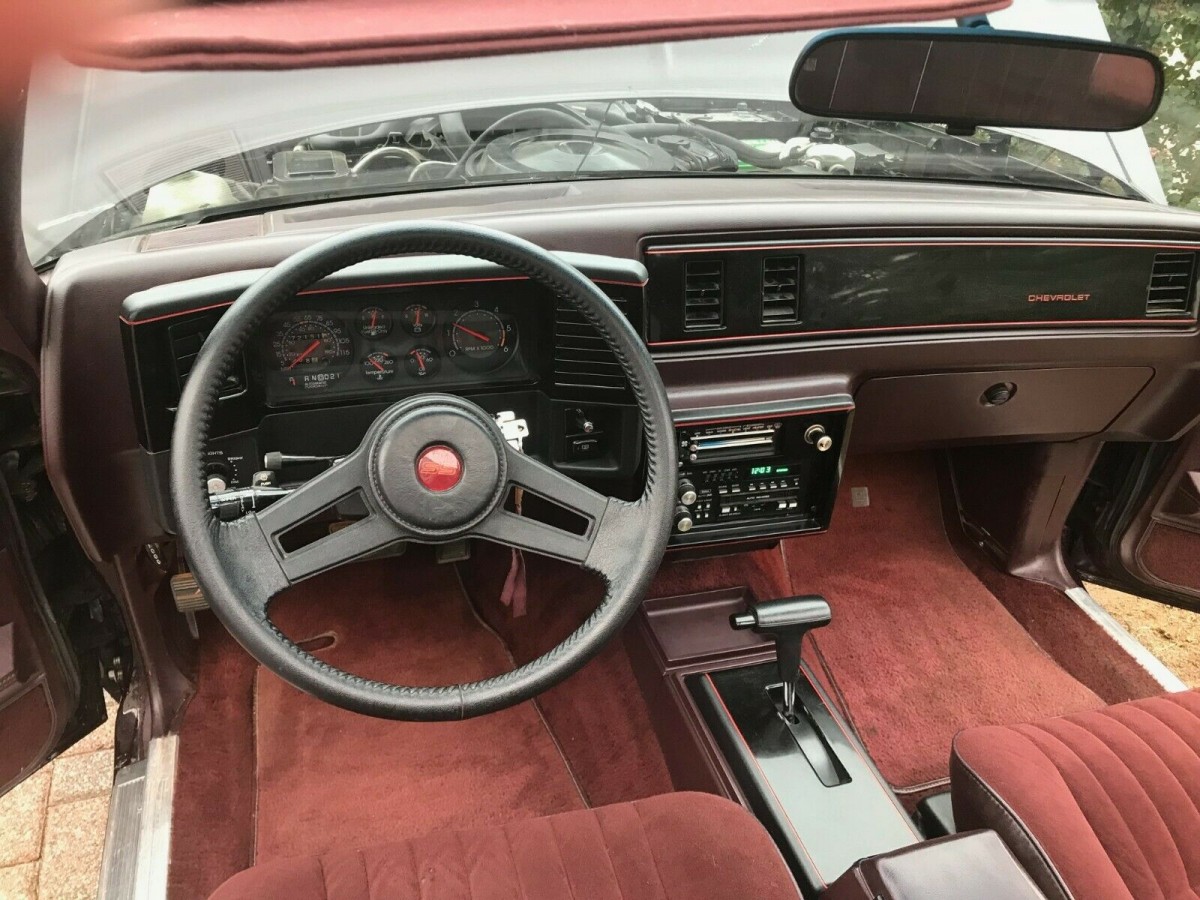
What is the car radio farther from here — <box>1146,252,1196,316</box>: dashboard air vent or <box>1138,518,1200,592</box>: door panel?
<box>1138,518,1200,592</box>: door panel

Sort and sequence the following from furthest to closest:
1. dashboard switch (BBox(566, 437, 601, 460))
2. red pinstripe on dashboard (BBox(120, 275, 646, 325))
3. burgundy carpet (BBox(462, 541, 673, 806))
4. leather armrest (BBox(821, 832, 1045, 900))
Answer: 1. burgundy carpet (BBox(462, 541, 673, 806))
2. dashboard switch (BBox(566, 437, 601, 460))
3. red pinstripe on dashboard (BBox(120, 275, 646, 325))
4. leather armrest (BBox(821, 832, 1045, 900))

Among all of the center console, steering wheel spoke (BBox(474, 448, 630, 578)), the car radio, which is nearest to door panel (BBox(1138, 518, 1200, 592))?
the car radio

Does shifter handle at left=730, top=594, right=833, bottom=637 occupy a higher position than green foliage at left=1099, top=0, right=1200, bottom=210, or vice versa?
green foliage at left=1099, top=0, right=1200, bottom=210

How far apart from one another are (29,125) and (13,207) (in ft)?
0.47

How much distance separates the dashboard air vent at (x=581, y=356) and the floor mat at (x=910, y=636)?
0.96 meters

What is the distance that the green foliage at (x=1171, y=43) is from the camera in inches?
71.9

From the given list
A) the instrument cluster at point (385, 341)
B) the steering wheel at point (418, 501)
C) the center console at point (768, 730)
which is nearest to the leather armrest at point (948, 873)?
the center console at point (768, 730)

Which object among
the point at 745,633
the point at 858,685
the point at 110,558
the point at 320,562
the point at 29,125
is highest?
the point at 29,125

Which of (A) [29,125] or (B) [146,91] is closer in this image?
(A) [29,125]

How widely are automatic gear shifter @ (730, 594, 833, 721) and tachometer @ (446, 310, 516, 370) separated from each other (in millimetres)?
661

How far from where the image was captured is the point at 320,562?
1.24 metres

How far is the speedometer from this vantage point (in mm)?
1463

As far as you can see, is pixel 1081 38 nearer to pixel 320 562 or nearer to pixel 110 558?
pixel 320 562

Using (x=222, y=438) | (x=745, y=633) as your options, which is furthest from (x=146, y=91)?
(x=745, y=633)
